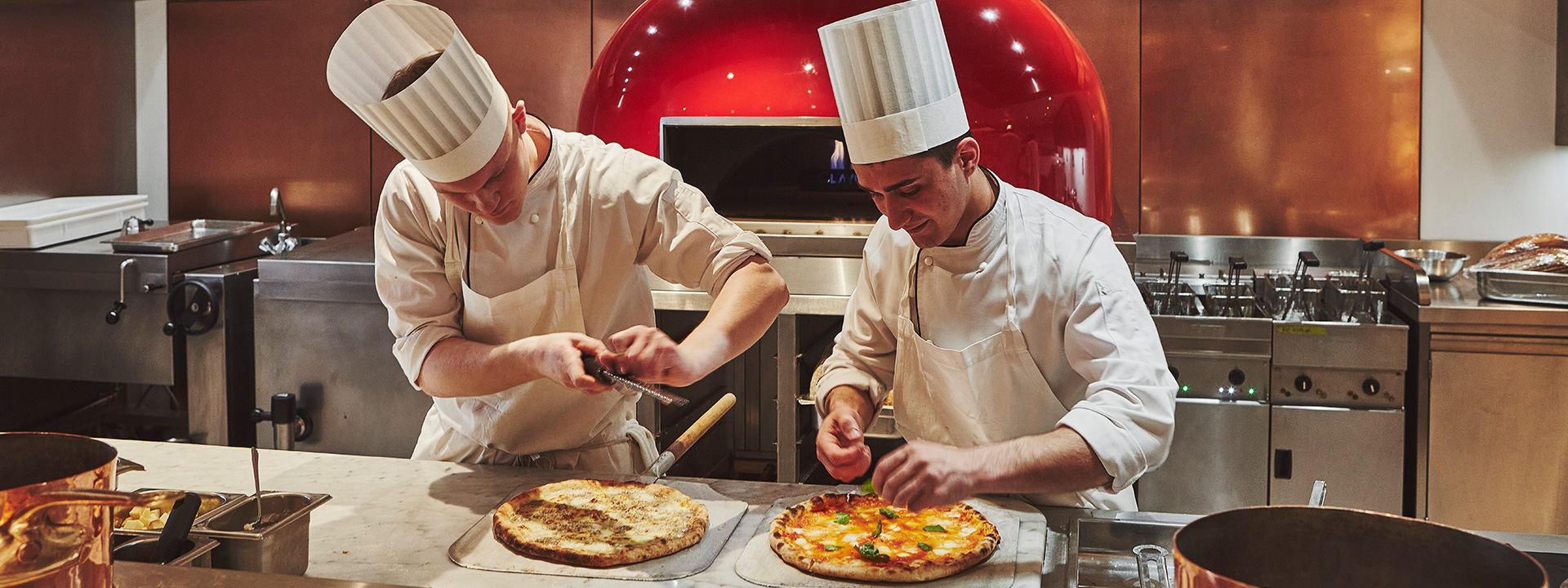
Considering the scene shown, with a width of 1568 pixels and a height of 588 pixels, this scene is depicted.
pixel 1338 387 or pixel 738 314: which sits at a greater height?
pixel 738 314

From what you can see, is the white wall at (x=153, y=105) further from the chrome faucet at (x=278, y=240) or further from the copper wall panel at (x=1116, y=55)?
the copper wall panel at (x=1116, y=55)

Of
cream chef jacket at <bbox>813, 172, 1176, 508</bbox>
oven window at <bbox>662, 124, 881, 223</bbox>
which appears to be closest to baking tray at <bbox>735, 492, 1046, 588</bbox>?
cream chef jacket at <bbox>813, 172, 1176, 508</bbox>

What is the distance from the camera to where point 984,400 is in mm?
1845

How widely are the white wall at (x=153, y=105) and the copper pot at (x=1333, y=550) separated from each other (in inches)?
201

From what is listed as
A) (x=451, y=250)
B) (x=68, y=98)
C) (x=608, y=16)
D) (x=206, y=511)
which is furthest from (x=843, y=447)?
(x=68, y=98)

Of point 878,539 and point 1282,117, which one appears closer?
point 878,539

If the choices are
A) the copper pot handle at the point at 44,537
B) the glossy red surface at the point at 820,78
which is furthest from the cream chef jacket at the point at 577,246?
the glossy red surface at the point at 820,78

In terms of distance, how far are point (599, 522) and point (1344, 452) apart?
2.71 m

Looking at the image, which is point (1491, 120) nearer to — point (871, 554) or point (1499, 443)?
point (1499, 443)

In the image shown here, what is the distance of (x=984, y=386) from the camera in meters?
1.83

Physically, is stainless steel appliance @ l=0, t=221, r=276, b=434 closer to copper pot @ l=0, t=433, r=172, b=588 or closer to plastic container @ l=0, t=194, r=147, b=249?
plastic container @ l=0, t=194, r=147, b=249

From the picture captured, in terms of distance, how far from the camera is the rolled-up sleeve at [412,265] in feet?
6.40

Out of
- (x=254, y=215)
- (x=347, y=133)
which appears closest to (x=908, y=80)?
(x=347, y=133)

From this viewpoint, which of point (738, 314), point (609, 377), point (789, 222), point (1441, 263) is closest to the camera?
point (609, 377)
